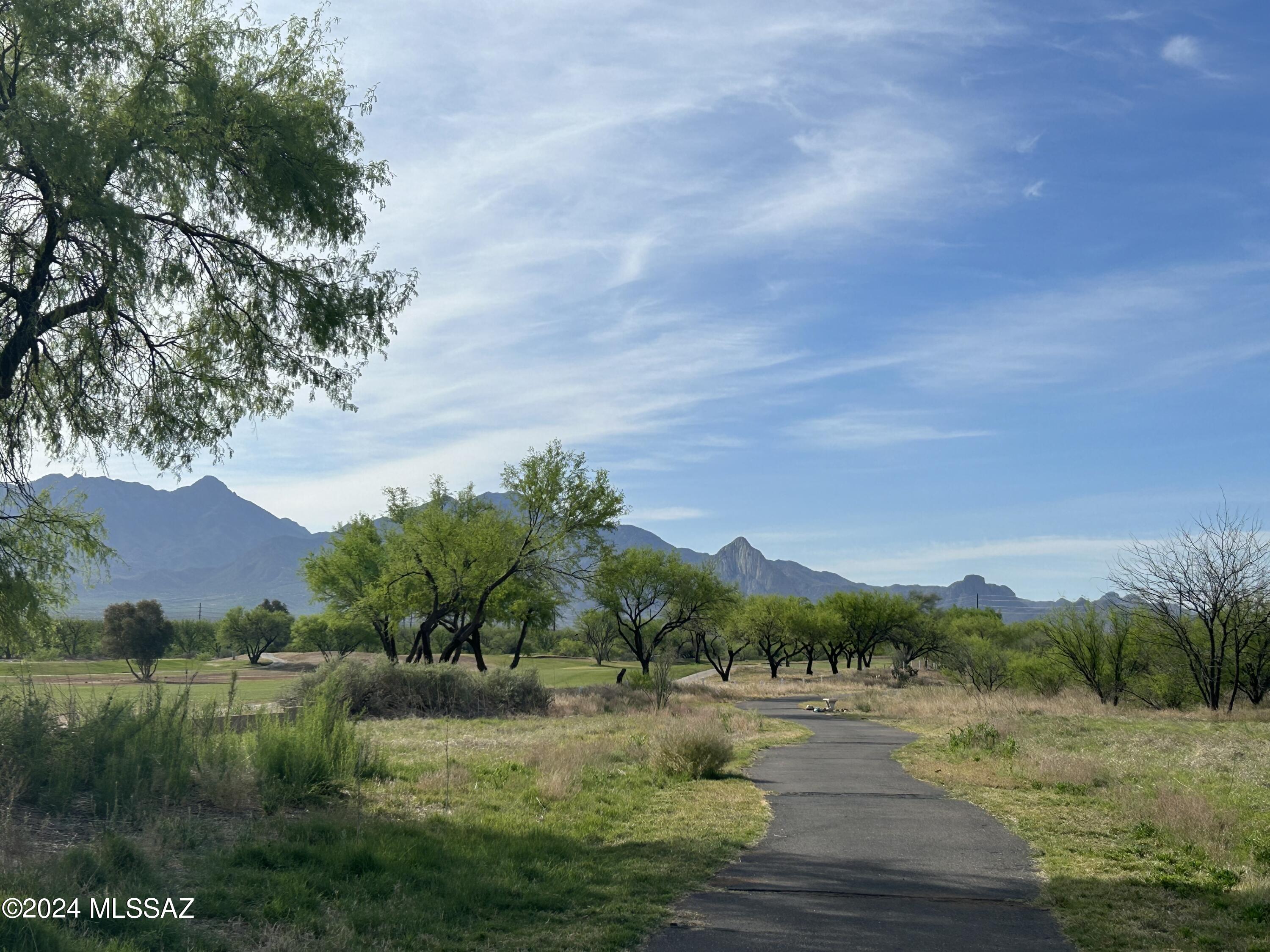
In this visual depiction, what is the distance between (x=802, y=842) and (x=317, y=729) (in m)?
6.23

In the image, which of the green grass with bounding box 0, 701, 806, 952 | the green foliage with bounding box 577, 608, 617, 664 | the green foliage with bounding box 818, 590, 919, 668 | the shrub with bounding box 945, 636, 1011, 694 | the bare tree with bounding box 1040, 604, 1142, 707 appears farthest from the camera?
the green foliage with bounding box 818, 590, 919, 668

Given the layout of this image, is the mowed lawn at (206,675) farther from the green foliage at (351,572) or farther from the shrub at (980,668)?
the shrub at (980,668)

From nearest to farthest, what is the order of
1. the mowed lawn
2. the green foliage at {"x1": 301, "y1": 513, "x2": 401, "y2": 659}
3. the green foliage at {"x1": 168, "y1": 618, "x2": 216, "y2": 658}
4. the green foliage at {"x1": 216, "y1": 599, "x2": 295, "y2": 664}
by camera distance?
the mowed lawn < the green foliage at {"x1": 301, "y1": 513, "x2": 401, "y2": 659} < the green foliage at {"x1": 168, "y1": 618, "x2": 216, "y2": 658} < the green foliage at {"x1": 216, "y1": 599, "x2": 295, "y2": 664}

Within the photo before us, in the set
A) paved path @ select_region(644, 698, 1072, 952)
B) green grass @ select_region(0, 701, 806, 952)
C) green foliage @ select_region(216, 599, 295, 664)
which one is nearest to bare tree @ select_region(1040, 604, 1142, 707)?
paved path @ select_region(644, 698, 1072, 952)

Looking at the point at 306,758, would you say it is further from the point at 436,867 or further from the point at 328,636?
the point at 328,636

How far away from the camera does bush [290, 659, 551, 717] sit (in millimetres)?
26359

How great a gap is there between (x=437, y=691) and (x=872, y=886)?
22.6 m

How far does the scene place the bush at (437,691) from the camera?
86.5 feet

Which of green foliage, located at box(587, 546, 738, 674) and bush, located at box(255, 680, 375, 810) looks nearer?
bush, located at box(255, 680, 375, 810)

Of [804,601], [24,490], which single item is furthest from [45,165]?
[804,601]

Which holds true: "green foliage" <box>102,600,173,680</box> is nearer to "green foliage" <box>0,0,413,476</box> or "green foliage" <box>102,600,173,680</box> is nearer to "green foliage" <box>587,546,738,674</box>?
"green foliage" <box>587,546,738,674</box>

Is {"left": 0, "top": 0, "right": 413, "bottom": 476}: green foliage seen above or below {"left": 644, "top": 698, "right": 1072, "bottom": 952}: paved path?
above

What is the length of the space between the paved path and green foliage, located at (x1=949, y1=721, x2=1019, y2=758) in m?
4.68

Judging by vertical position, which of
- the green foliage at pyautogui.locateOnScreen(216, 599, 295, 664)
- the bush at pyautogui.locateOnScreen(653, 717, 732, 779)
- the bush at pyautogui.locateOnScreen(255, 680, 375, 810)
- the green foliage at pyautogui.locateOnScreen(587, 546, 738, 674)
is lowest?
the green foliage at pyautogui.locateOnScreen(216, 599, 295, 664)
